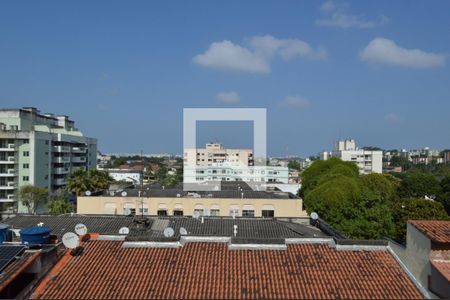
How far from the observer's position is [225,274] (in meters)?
10.6

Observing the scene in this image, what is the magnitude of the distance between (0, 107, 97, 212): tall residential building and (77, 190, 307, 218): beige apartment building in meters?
20.8

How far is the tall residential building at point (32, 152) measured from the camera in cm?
5150

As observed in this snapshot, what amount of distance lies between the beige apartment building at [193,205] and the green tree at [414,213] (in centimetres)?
752

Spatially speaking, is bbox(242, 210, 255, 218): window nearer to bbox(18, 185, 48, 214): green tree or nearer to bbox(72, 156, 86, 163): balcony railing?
bbox(18, 185, 48, 214): green tree

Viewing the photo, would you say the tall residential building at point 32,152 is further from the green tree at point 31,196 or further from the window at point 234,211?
the window at point 234,211

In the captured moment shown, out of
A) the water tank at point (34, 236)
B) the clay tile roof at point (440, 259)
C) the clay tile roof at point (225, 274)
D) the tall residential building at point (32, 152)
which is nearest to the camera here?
the clay tile roof at point (225, 274)

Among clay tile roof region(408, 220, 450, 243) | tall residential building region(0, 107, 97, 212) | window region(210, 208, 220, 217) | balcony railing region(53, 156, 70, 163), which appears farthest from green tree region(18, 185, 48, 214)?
clay tile roof region(408, 220, 450, 243)

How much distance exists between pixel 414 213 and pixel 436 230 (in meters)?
23.9

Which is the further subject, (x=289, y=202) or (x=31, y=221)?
(x=289, y=202)

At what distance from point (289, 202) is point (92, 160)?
46978 mm

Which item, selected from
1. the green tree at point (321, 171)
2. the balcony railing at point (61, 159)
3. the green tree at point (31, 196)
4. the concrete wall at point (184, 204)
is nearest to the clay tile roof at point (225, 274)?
the concrete wall at point (184, 204)

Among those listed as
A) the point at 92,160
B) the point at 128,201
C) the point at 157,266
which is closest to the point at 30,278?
the point at 157,266

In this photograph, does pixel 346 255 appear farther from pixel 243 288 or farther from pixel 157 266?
pixel 157 266

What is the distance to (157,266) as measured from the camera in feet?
36.3
